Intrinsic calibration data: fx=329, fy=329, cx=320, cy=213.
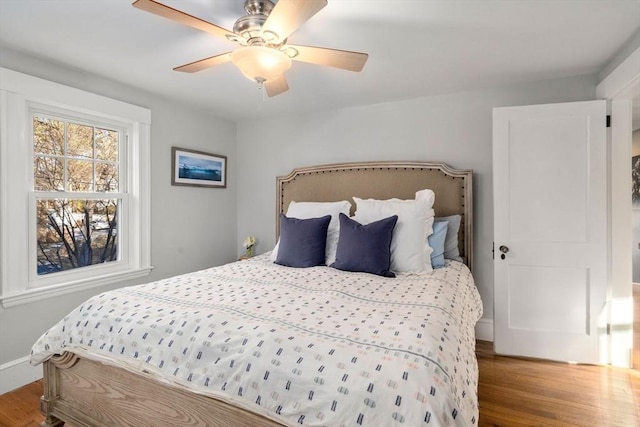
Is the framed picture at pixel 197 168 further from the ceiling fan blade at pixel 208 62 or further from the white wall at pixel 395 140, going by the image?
the ceiling fan blade at pixel 208 62

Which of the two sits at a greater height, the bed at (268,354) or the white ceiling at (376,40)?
the white ceiling at (376,40)

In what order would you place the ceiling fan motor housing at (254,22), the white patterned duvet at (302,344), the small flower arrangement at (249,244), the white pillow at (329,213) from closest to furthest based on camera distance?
the white patterned duvet at (302,344) < the ceiling fan motor housing at (254,22) < the white pillow at (329,213) < the small flower arrangement at (249,244)

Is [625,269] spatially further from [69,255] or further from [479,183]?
[69,255]

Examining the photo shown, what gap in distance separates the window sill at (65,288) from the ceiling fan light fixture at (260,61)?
7.14 feet

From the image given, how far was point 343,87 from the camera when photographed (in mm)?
2949

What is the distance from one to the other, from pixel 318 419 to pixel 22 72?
2854 mm

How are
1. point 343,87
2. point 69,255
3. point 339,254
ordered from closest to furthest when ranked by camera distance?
point 339,254
point 69,255
point 343,87

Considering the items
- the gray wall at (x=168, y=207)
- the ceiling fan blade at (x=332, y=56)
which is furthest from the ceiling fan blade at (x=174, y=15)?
the gray wall at (x=168, y=207)

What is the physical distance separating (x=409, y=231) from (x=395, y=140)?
4.21 ft

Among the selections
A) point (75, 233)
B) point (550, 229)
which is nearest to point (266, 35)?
point (75, 233)

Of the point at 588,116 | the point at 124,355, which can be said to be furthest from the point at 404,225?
the point at 124,355

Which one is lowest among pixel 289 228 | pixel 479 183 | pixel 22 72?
pixel 289 228

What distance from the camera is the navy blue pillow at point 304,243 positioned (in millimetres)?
2598

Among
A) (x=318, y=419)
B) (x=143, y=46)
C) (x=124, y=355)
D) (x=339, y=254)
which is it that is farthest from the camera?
(x=339, y=254)
